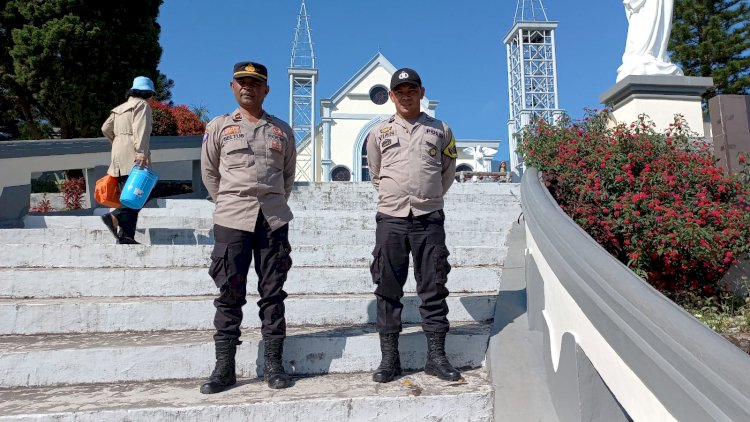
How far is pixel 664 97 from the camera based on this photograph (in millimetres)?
6750

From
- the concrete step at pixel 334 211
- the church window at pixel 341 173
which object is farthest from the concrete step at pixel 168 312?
the church window at pixel 341 173

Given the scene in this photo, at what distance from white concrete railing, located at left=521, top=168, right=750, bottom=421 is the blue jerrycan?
10.8 ft

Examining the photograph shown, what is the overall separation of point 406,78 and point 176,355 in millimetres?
1867

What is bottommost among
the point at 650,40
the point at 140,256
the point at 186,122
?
→ the point at 140,256

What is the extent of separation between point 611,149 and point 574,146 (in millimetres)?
324

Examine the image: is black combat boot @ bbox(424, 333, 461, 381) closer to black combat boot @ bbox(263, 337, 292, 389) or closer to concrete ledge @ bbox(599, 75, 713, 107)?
black combat boot @ bbox(263, 337, 292, 389)

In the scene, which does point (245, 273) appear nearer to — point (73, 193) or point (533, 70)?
point (73, 193)

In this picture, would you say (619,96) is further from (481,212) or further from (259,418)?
(259,418)

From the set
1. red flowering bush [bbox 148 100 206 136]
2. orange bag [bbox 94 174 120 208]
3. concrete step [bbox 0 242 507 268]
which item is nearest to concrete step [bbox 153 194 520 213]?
orange bag [bbox 94 174 120 208]

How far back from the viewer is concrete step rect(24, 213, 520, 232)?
5090 mm

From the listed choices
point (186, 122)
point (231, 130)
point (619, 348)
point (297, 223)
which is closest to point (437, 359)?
point (619, 348)

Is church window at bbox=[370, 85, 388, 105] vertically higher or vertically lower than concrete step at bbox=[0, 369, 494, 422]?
higher

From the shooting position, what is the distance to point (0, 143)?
5426 millimetres

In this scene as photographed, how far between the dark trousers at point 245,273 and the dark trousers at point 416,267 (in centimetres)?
50
